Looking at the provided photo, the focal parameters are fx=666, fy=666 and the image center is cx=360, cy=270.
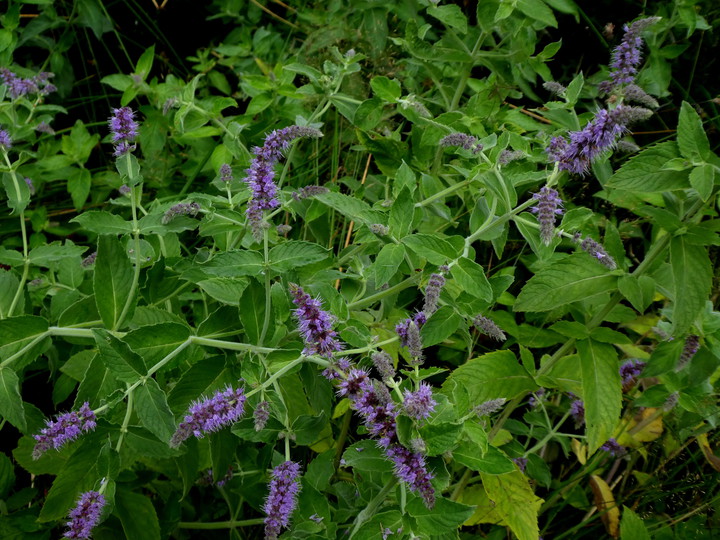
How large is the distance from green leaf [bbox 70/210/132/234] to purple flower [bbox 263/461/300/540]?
71 centimetres

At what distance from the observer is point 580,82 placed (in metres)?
1.85

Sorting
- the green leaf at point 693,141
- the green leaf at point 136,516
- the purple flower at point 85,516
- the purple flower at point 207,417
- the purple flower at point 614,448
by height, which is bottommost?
the purple flower at point 614,448

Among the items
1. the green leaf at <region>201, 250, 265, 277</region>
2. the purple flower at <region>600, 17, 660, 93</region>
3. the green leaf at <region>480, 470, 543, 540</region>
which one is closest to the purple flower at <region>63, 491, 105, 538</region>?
the green leaf at <region>201, 250, 265, 277</region>

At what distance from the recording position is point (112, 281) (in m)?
1.57

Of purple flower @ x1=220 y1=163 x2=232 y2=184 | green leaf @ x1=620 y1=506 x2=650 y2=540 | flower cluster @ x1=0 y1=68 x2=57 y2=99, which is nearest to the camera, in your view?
purple flower @ x1=220 y1=163 x2=232 y2=184

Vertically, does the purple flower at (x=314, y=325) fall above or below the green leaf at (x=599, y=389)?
above

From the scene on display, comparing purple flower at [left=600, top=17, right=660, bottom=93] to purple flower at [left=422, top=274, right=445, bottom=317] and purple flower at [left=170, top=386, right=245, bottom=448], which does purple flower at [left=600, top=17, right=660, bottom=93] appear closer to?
purple flower at [left=422, top=274, right=445, bottom=317]

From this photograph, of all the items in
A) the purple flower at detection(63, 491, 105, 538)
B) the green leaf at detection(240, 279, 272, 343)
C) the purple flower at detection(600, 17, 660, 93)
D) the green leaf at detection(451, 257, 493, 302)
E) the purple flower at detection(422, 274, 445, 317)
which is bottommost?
the purple flower at detection(63, 491, 105, 538)

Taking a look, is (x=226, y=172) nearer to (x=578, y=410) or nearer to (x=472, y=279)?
(x=472, y=279)

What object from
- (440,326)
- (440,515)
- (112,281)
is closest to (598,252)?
(440,326)

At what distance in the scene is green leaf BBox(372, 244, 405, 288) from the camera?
1486 millimetres

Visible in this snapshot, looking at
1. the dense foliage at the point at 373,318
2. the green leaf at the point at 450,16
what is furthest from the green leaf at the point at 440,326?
the green leaf at the point at 450,16

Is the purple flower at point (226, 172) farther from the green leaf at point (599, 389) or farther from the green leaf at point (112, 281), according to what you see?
the green leaf at point (599, 389)

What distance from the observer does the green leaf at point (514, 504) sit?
1.88 meters
